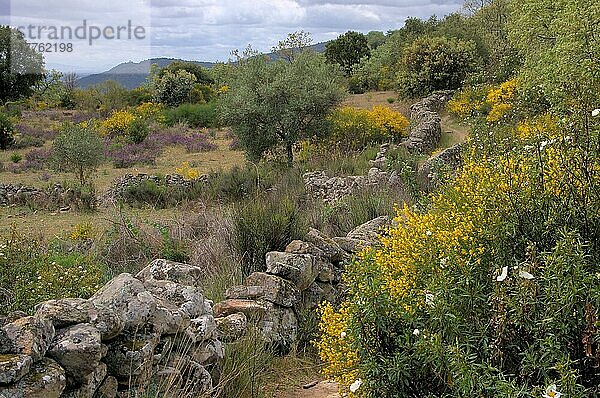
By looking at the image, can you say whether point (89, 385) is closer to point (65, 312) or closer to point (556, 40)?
point (65, 312)

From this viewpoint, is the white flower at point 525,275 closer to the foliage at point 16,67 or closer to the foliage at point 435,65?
the foliage at point 435,65

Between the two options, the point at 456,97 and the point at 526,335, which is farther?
the point at 456,97

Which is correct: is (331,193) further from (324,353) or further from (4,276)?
(324,353)

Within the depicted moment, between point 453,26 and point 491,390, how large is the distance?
32.9 meters

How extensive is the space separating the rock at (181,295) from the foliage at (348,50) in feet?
147

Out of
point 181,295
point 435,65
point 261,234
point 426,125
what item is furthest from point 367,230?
point 435,65

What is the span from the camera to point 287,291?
5699 mm

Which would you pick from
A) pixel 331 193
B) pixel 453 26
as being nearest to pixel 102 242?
pixel 331 193

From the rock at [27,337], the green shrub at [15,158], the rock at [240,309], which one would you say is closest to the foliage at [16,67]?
the green shrub at [15,158]

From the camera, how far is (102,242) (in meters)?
9.26

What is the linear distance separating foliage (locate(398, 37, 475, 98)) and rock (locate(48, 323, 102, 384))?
2687 centimetres

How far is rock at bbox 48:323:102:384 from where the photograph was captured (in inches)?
125

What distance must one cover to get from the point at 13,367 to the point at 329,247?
4.02 metres

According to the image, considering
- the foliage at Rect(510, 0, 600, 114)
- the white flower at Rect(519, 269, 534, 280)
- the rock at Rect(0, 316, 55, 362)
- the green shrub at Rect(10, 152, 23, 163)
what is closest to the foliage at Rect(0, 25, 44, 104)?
the green shrub at Rect(10, 152, 23, 163)
